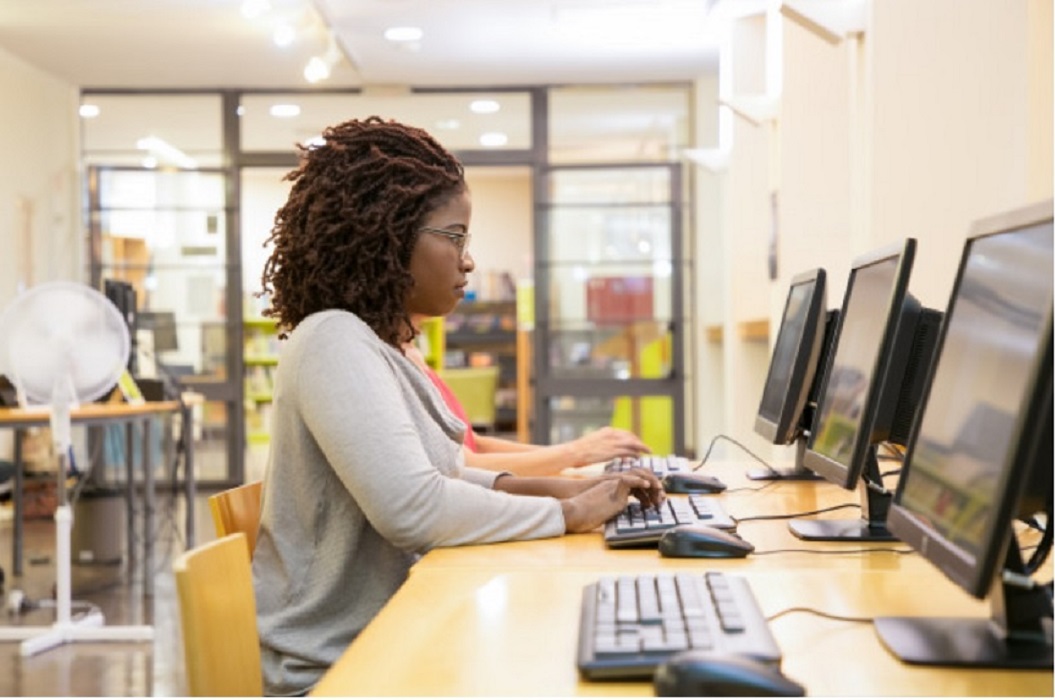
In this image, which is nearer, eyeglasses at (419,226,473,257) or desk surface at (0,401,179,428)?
eyeglasses at (419,226,473,257)

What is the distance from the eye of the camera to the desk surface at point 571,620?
1.19 m

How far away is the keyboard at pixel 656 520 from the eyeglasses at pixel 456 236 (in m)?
0.49

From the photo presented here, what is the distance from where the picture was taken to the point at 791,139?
202 inches

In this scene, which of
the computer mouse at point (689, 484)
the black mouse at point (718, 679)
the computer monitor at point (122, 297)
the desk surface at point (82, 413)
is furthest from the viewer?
the computer monitor at point (122, 297)

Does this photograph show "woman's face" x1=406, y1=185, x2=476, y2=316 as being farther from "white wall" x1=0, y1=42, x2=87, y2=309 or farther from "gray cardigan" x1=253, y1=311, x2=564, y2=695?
"white wall" x1=0, y1=42, x2=87, y2=309

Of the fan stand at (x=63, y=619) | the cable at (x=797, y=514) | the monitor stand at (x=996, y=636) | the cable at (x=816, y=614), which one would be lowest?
the fan stand at (x=63, y=619)

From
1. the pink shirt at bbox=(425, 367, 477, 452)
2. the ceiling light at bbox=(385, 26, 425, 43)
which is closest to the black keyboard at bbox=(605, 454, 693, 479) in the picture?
the pink shirt at bbox=(425, 367, 477, 452)

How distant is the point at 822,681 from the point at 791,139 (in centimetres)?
414

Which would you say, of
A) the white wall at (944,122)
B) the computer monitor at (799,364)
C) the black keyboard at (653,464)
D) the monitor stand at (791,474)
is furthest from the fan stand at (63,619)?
the white wall at (944,122)

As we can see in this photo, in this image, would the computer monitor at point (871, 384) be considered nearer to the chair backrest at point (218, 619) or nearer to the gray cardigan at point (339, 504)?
the gray cardigan at point (339, 504)

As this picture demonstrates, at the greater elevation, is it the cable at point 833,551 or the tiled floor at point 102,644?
the cable at point 833,551

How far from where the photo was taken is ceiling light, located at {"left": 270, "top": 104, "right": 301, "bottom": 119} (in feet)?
32.8

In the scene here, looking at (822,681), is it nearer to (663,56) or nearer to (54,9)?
(54,9)

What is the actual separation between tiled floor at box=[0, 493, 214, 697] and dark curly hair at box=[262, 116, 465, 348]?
2.19 m
